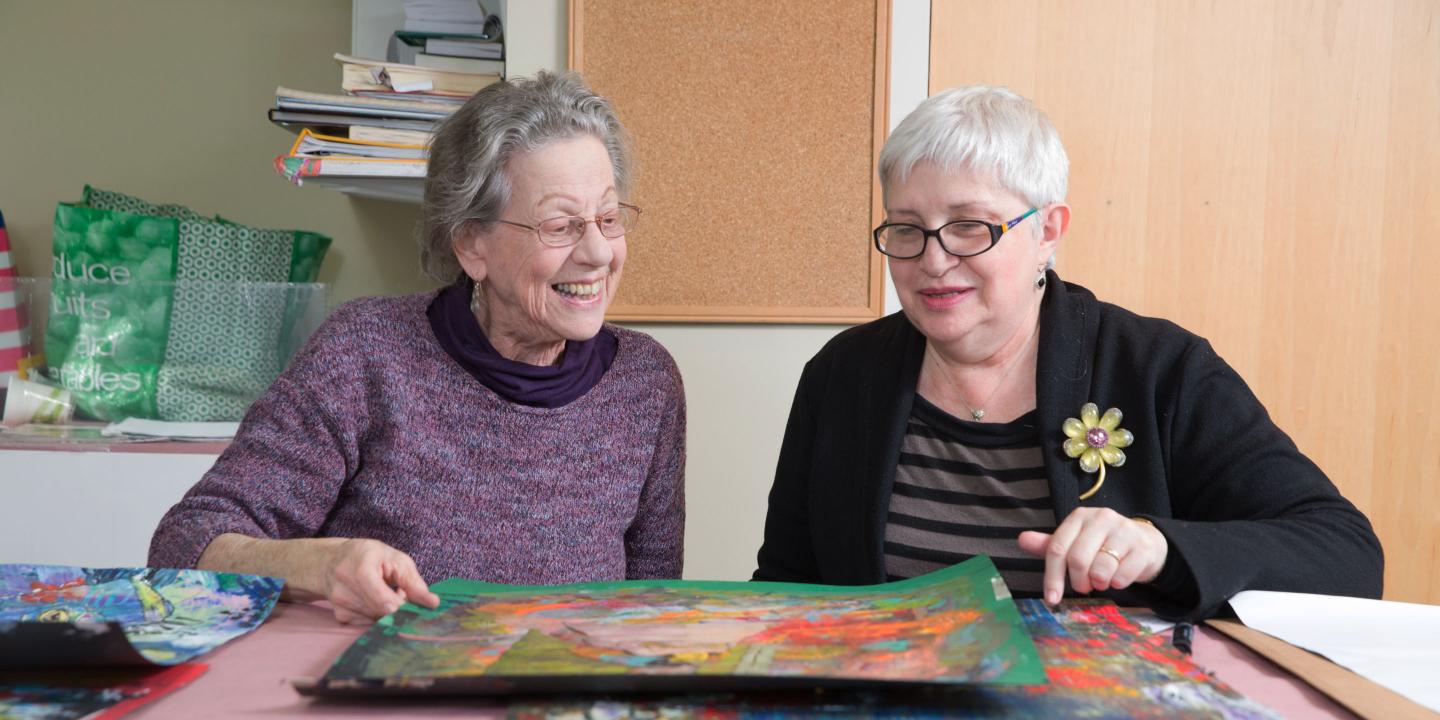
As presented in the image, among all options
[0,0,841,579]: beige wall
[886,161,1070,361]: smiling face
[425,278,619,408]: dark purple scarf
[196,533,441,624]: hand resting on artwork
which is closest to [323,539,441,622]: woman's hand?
[196,533,441,624]: hand resting on artwork

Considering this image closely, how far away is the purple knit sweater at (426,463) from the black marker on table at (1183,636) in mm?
709

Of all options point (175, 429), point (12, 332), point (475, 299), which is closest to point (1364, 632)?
point (475, 299)

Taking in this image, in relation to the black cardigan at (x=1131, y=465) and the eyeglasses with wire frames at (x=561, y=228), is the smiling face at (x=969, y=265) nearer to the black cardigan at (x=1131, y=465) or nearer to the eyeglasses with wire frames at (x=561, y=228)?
the black cardigan at (x=1131, y=465)

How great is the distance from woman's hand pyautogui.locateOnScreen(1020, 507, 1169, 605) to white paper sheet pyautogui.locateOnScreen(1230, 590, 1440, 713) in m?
0.08

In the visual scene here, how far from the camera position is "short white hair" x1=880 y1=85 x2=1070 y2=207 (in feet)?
4.20

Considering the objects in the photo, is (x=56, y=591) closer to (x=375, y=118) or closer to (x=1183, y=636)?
(x=1183, y=636)

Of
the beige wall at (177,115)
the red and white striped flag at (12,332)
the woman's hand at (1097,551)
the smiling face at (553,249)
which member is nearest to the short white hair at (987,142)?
the smiling face at (553,249)

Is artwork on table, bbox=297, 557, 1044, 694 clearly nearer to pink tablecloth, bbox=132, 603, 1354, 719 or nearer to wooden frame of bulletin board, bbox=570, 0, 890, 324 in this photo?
pink tablecloth, bbox=132, 603, 1354, 719

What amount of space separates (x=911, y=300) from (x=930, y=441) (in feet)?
0.59

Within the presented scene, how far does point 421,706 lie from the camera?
679 mm

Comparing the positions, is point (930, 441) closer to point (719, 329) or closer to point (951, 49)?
point (719, 329)

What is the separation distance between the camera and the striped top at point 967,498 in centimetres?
128

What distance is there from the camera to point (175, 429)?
2.10 m

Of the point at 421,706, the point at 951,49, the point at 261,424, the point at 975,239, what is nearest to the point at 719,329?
the point at 951,49
